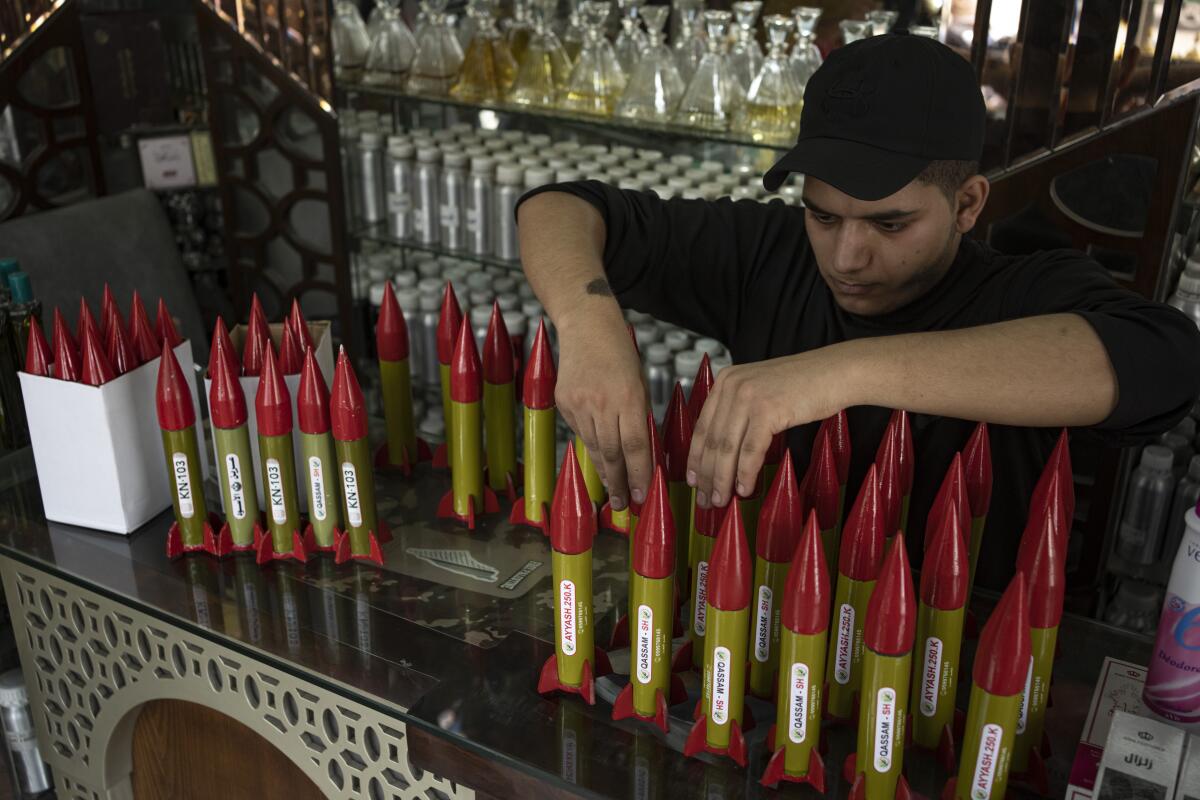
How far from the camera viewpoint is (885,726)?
0.91m

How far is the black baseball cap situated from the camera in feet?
3.88

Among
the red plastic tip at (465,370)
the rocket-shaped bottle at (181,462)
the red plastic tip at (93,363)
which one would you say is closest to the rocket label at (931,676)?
the red plastic tip at (465,370)

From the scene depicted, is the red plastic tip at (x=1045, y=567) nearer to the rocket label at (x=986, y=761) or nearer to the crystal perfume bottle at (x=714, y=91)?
the rocket label at (x=986, y=761)

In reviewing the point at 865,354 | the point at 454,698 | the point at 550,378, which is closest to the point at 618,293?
the point at 550,378

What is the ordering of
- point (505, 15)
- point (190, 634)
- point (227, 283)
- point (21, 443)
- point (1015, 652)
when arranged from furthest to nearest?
point (227, 283) → point (505, 15) → point (21, 443) → point (190, 634) → point (1015, 652)

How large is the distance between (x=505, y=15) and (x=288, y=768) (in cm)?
216

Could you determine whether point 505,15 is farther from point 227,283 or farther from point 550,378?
point 550,378

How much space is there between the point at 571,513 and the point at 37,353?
0.78m

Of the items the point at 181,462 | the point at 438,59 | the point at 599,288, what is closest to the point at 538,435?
the point at 599,288

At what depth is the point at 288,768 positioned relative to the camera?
136 cm

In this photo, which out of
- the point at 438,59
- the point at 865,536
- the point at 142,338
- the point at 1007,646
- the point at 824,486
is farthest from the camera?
the point at 438,59

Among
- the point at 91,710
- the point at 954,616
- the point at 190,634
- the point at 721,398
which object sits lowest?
the point at 91,710

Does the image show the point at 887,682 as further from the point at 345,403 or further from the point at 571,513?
the point at 345,403

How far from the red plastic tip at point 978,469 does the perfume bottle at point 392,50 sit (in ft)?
7.07
